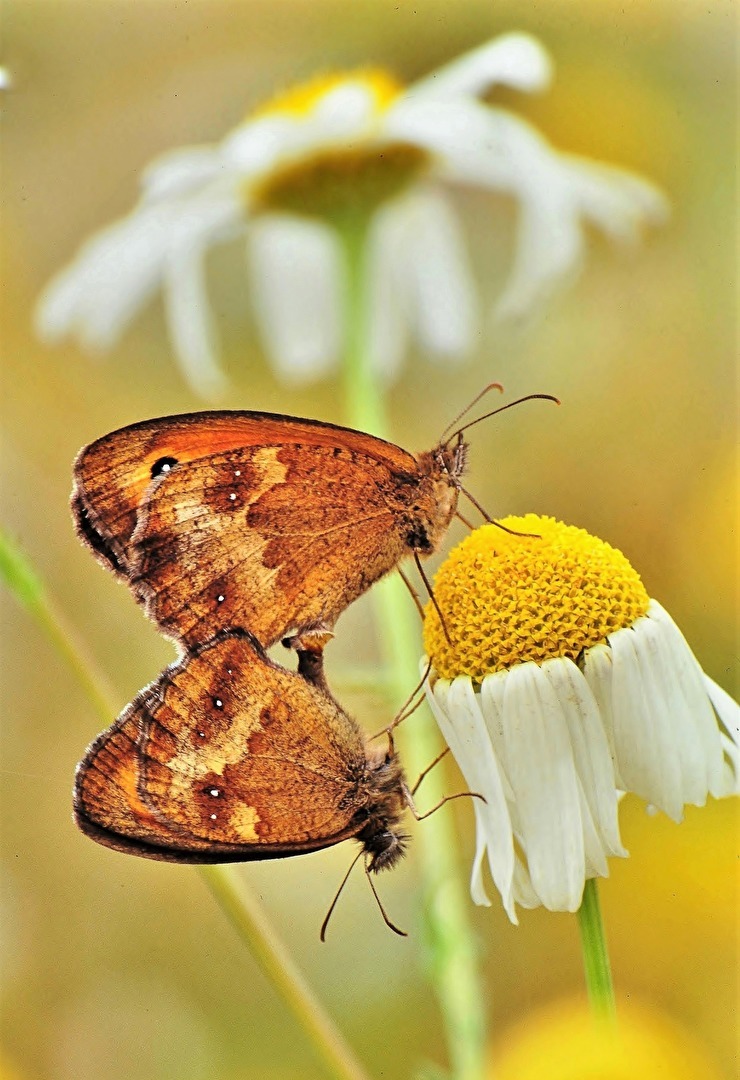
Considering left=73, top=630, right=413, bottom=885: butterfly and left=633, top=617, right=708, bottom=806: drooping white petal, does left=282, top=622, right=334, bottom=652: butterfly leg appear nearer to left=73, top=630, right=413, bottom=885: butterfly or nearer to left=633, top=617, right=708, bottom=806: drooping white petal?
left=73, top=630, right=413, bottom=885: butterfly

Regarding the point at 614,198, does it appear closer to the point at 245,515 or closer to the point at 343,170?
the point at 343,170

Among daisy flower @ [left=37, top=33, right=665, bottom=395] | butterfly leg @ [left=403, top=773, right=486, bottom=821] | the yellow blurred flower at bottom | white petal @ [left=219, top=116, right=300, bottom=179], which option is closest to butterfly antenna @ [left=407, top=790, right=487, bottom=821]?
butterfly leg @ [left=403, top=773, right=486, bottom=821]

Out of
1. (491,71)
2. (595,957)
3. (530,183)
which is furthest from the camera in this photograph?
(530,183)

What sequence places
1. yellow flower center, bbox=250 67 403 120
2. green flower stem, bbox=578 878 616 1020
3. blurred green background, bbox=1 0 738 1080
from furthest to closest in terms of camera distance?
yellow flower center, bbox=250 67 403 120 → blurred green background, bbox=1 0 738 1080 → green flower stem, bbox=578 878 616 1020

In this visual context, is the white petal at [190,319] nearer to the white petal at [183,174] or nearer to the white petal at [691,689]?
the white petal at [183,174]

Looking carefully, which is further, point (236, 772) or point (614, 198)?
point (614, 198)

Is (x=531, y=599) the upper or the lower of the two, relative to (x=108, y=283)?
lower

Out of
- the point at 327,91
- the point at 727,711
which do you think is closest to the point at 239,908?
the point at 727,711
